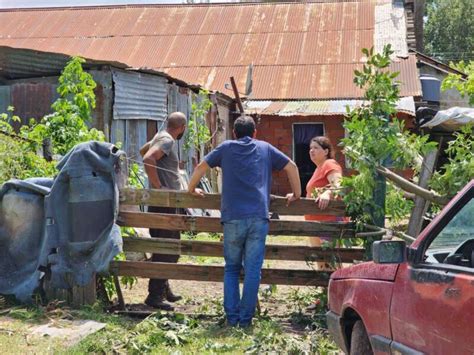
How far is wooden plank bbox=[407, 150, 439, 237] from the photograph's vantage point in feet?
19.4

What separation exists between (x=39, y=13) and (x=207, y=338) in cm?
2238

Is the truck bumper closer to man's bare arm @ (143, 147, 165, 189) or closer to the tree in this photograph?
man's bare arm @ (143, 147, 165, 189)

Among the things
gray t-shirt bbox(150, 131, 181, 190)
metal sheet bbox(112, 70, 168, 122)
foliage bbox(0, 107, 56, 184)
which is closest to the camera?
gray t-shirt bbox(150, 131, 181, 190)

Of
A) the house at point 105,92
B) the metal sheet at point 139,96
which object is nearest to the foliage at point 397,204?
the house at point 105,92

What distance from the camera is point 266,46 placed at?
2177cm

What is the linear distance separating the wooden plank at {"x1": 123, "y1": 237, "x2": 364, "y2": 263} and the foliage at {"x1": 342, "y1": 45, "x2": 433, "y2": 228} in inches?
15.3

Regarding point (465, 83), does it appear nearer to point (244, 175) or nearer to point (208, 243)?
point (244, 175)

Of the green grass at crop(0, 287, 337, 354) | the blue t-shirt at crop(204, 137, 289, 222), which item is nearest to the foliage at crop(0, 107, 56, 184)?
the green grass at crop(0, 287, 337, 354)

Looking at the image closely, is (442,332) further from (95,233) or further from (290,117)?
(290,117)

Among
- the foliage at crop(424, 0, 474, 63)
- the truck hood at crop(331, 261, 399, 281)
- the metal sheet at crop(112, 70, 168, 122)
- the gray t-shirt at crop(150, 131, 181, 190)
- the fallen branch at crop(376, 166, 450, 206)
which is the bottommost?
the truck hood at crop(331, 261, 399, 281)

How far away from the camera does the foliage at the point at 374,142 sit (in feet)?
19.4

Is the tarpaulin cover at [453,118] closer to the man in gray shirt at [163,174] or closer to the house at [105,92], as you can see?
the man in gray shirt at [163,174]

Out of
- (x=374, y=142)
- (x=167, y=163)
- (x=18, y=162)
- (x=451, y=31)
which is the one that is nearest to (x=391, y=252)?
(x=374, y=142)

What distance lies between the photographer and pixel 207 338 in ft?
18.0
